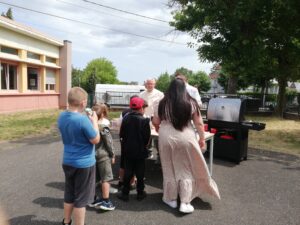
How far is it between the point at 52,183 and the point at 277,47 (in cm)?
1379

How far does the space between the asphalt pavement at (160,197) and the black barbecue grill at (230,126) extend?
0.25m

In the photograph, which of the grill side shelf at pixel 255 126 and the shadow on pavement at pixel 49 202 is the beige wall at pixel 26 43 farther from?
the grill side shelf at pixel 255 126

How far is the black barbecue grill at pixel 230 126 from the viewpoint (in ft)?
20.8

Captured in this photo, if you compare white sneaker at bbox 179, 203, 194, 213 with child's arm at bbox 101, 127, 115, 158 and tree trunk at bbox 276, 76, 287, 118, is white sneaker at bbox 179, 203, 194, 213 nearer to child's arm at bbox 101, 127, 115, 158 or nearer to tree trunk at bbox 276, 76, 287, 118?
child's arm at bbox 101, 127, 115, 158

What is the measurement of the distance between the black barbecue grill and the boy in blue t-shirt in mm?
3890

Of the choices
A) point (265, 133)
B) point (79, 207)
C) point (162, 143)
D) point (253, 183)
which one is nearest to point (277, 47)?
point (265, 133)

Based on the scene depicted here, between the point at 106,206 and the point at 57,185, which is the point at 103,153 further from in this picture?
the point at 57,185

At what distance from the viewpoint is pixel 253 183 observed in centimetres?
527

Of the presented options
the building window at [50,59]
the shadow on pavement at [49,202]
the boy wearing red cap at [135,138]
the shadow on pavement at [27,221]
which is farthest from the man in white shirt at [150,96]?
the building window at [50,59]

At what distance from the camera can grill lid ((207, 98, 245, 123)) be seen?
249 inches

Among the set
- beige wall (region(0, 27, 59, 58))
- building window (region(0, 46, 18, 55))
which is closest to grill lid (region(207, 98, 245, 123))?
beige wall (region(0, 27, 59, 58))

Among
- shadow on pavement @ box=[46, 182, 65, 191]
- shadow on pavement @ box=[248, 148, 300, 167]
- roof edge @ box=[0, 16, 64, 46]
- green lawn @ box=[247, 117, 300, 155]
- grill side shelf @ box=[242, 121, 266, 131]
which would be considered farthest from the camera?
roof edge @ box=[0, 16, 64, 46]

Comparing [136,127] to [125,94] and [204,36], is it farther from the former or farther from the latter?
[125,94]

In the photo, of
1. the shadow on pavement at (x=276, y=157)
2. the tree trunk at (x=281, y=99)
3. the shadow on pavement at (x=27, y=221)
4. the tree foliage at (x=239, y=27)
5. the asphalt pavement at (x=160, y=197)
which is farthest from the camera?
the tree trunk at (x=281, y=99)
